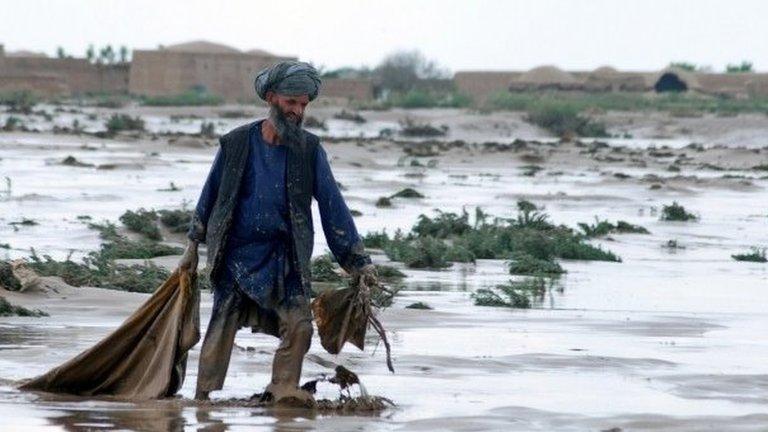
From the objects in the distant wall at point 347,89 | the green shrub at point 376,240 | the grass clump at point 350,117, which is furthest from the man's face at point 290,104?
the distant wall at point 347,89

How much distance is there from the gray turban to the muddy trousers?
95cm

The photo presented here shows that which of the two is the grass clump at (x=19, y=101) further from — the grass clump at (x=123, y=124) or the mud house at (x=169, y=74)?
the mud house at (x=169, y=74)

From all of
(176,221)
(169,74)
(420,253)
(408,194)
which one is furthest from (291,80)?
(169,74)

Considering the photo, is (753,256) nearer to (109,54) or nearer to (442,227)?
(442,227)

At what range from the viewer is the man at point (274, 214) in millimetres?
8812

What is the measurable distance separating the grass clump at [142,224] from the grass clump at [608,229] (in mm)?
5070

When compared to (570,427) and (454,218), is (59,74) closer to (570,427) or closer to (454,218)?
(454,218)

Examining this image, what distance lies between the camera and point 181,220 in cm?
1947

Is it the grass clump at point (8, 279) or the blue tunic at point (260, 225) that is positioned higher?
the blue tunic at point (260, 225)

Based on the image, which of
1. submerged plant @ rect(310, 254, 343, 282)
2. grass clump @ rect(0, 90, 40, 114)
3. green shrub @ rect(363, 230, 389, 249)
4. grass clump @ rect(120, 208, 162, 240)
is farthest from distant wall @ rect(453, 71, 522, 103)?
submerged plant @ rect(310, 254, 343, 282)

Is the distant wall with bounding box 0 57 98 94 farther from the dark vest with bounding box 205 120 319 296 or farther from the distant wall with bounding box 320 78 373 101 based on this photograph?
the dark vest with bounding box 205 120 319 296

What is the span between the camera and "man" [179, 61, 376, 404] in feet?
28.9

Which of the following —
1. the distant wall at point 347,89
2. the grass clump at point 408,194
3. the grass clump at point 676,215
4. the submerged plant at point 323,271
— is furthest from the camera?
the distant wall at point 347,89

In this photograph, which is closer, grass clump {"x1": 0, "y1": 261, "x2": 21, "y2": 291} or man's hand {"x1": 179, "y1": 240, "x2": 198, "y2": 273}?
man's hand {"x1": 179, "y1": 240, "x2": 198, "y2": 273}
